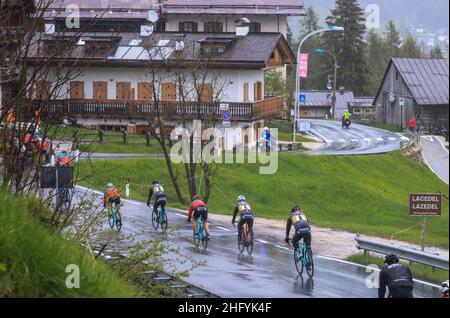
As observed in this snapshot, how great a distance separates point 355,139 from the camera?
60.1 meters

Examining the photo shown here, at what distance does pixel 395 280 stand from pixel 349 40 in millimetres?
54549

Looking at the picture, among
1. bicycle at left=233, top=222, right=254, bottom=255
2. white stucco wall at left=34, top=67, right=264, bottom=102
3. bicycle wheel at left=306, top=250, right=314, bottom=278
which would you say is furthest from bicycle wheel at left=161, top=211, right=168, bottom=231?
white stucco wall at left=34, top=67, right=264, bottom=102

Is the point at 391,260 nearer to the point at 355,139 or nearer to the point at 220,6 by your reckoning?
the point at 355,139

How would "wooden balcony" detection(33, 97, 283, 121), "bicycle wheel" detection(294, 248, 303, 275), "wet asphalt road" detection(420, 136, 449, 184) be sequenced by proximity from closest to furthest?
"bicycle wheel" detection(294, 248, 303, 275) < "wet asphalt road" detection(420, 136, 449, 184) < "wooden balcony" detection(33, 97, 283, 121)

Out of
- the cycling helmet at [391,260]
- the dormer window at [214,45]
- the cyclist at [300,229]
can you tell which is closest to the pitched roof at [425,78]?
the dormer window at [214,45]

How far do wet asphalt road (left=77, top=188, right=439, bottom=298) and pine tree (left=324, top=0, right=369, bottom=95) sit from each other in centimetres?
3706

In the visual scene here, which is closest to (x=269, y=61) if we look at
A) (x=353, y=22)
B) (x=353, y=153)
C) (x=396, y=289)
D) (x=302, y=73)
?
(x=302, y=73)

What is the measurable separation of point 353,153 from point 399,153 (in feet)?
8.27

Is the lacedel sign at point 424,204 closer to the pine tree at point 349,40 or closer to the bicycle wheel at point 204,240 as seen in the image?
the bicycle wheel at point 204,240

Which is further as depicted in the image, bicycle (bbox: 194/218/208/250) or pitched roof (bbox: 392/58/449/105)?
pitched roof (bbox: 392/58/449/105)

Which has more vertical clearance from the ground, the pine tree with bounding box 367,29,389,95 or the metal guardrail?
the pine tree with bounding box 367,29,389,95

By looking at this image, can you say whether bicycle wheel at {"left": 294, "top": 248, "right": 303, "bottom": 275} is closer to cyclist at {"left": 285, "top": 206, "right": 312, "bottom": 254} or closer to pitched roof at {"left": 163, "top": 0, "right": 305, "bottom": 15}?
cyclist at {"left": 285, "top": 206, "right": 312, "bottom": 254}

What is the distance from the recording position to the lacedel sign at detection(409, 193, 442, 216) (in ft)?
70.1

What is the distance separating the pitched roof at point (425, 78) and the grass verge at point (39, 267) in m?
29.6
